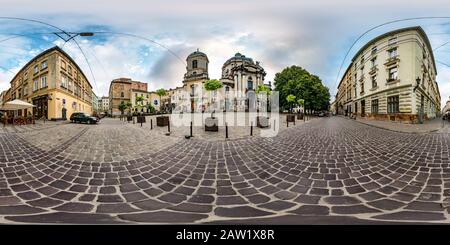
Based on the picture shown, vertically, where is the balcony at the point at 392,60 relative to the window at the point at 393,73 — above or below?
above

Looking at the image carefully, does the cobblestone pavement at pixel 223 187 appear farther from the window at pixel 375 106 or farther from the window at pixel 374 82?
the window at pixel 375 106

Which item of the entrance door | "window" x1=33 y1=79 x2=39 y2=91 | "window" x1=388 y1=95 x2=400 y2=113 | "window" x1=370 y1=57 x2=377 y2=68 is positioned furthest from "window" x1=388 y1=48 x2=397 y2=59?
the entrance door

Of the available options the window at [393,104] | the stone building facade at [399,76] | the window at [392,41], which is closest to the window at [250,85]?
the stone building facade at [399,76]

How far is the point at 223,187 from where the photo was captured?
2541 millimetres

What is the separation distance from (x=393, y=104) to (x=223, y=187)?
1003 cm

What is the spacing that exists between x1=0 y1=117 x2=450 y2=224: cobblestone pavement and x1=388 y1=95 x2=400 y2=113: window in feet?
17.1

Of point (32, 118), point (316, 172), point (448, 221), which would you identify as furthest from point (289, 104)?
point (32, 118)

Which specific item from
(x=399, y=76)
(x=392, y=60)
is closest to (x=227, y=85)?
(x=392, y=60)

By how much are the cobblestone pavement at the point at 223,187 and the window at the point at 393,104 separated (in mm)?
5198

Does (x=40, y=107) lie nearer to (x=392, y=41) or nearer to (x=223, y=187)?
(x=223, y=187)

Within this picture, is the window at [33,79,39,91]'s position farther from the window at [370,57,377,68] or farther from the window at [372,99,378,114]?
the window at [372,99,378,114]

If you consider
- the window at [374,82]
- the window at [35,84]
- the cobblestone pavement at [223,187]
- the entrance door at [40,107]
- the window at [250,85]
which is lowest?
the cobblestone pavement at [223,187]

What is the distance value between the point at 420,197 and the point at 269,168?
6.16 feet

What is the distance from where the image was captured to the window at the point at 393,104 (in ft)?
27.2
